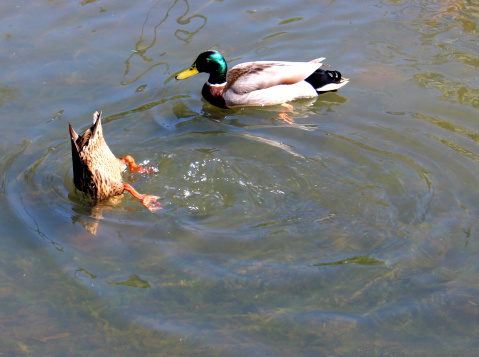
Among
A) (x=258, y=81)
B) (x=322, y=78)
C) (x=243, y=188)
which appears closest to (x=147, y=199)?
(x=243, y=188)

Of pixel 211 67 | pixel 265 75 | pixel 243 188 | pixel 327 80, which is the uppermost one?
pixel 211 67

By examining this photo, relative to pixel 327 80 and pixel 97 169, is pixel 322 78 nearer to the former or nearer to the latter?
pixel 327 80

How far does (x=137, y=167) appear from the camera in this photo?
5.64 m

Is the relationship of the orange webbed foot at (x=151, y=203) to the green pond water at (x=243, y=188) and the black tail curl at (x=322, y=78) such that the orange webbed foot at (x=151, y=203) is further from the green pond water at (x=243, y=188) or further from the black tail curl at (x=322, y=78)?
the black tail curl at (x=322, y=78)

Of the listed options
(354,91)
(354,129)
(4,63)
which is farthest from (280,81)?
(4,63)

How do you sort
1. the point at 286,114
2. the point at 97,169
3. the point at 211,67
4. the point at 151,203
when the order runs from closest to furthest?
the point at 97,169
the point at 151,203
the point at 286,114
the point at 211,67

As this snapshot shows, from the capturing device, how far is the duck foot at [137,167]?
18.3 feet

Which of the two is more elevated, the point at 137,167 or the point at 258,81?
the point at 258,81

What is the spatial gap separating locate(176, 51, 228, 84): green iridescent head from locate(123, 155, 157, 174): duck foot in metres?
1.68

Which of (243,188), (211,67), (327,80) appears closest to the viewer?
(243,188)

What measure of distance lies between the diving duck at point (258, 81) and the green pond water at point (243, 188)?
0.17 meters

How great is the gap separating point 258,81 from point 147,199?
2505mm

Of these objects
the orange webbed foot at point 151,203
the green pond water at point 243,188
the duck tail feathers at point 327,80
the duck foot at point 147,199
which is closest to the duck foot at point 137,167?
the green pond water at point 243,188

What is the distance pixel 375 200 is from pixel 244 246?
1.31 metres
